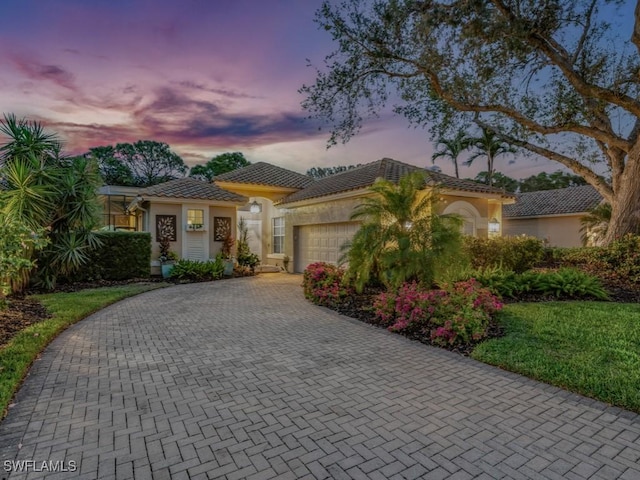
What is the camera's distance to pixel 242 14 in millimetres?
10078

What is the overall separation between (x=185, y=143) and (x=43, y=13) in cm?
960

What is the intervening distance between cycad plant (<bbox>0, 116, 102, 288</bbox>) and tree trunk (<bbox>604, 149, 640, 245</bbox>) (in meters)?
17.8

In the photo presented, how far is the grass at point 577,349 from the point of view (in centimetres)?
431

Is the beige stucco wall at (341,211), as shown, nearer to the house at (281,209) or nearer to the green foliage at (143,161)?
the house at (281,209)

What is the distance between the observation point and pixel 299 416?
12.1 ft

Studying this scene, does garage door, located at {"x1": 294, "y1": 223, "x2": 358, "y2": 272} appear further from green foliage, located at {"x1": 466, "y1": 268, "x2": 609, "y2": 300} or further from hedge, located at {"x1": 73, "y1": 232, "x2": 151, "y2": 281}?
hedge, located at {"x1": 73, "y1": 232, "x2": 151, "y2": 281}

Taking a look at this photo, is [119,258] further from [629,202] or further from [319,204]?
[629,202]

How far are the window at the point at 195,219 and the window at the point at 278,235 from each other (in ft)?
14.5

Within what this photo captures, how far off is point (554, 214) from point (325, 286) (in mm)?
21593

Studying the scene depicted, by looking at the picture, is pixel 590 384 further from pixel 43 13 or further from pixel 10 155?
pixel 10 155

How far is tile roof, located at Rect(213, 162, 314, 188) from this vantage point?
60.3ft

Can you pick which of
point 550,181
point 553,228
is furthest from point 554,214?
point 550,181

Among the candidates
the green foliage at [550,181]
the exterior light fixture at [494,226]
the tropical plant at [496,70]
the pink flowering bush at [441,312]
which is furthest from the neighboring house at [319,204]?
the green foliage at [550,181]

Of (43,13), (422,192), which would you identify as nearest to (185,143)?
(43,13)
